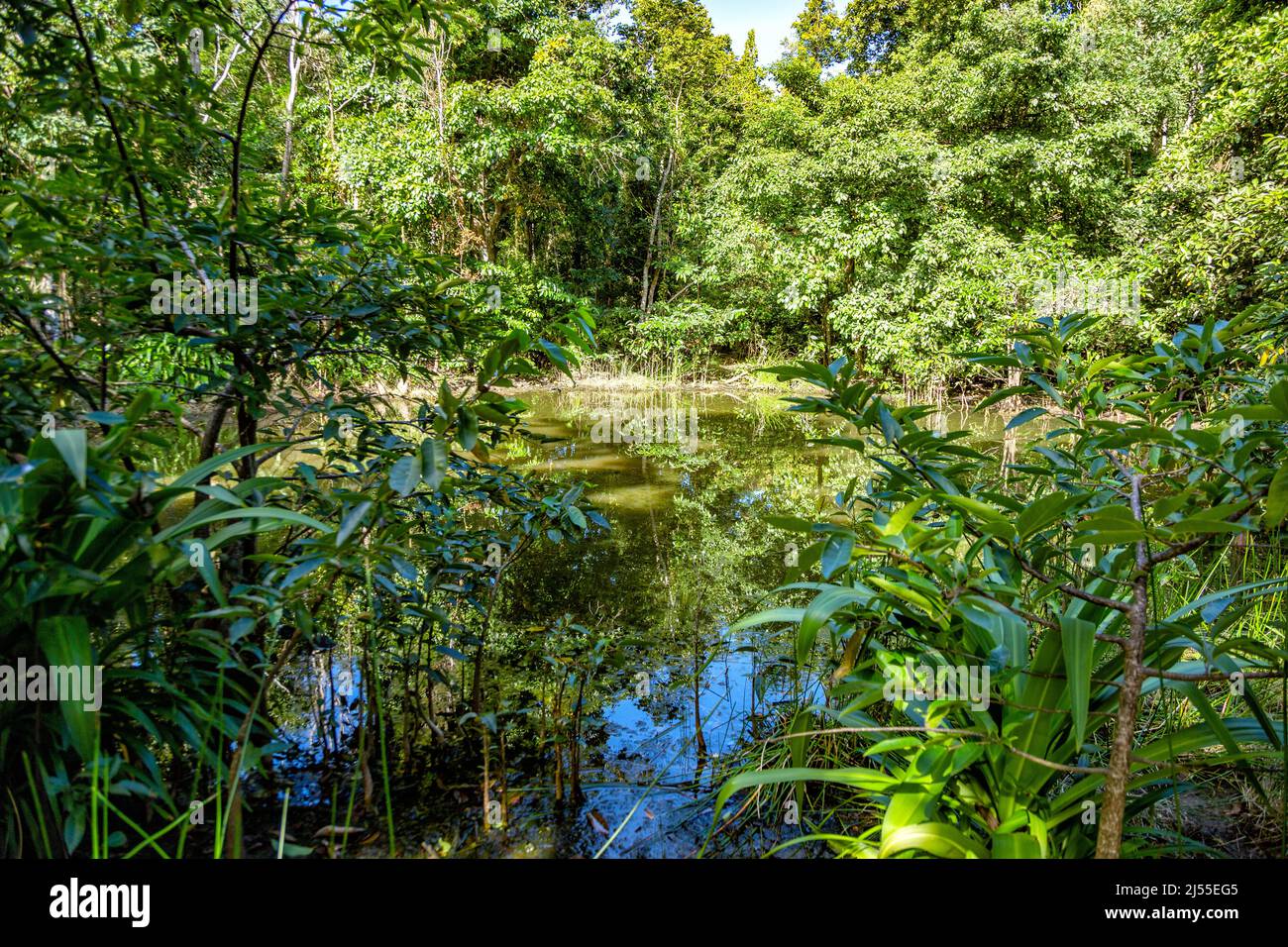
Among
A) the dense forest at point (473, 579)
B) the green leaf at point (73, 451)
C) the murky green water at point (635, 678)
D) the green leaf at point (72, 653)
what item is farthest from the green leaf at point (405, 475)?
the murky green water at point (635, 678)

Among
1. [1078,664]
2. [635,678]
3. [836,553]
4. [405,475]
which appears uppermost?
[405,475]

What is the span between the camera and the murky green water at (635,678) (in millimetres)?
1527

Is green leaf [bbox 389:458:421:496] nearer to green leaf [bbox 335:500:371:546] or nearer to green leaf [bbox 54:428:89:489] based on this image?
green leaf [bbox 335:500:371:546]

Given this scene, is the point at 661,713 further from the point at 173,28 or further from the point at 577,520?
the point at 173,28

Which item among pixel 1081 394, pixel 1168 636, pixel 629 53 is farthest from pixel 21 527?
pixel 629 53

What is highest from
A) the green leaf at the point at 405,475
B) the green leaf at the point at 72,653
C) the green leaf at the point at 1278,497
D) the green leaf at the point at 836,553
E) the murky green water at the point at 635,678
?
the green leaf at the point at 405,475

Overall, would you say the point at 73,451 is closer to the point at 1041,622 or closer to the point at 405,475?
the point at 405,475

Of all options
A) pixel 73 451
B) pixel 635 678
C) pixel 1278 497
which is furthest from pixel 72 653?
pixel 635 678

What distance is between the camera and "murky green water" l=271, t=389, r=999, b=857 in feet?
5.01

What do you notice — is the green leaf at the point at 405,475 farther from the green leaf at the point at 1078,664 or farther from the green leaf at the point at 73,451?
the green leaf at the point at 1078,664

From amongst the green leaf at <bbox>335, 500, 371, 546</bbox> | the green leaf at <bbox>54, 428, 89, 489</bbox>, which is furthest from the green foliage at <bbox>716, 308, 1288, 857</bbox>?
the green leaf at <bbox>54, 428, 89, 489</bbox>

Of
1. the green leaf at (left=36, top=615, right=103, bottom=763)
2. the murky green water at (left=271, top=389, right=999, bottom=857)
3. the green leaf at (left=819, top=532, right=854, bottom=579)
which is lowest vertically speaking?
the murky green water at (left=271, top=389, right=999, bottom=857)

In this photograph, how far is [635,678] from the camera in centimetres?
240

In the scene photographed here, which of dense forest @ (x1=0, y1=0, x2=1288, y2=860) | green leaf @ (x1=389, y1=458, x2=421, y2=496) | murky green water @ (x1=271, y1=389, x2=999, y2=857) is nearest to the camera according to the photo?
green leaf @ (x1=389, y1=458, x2=421, y2=496)
